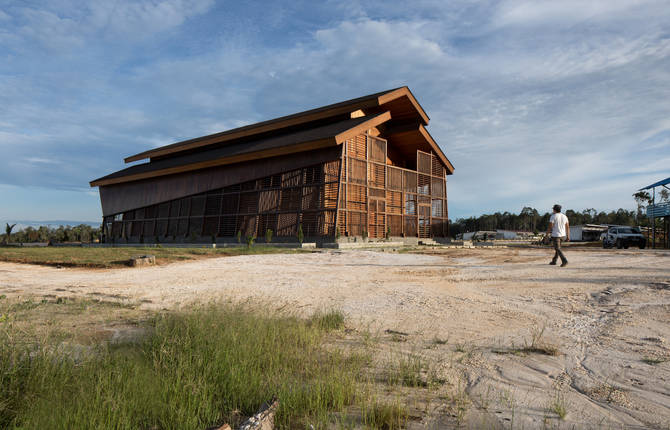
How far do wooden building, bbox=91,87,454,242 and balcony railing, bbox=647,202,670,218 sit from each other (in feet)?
50.8

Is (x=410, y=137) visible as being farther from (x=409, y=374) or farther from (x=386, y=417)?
(x=386, y=417)

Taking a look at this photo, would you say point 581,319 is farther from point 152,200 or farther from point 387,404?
point 152,200

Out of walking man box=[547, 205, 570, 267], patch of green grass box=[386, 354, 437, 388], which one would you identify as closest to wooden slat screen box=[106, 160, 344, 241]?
walking man box=[547, 205, 570, 267]

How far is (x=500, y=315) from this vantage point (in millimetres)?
6016

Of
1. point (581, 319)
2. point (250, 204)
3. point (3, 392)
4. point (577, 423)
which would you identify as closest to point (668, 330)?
point (581, 319)

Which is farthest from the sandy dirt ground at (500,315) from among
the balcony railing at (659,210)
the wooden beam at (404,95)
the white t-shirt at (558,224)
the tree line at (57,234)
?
the tree line at (57,234)

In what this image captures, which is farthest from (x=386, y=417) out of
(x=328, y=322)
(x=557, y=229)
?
(x=557, y=229)

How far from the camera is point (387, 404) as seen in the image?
115 inches

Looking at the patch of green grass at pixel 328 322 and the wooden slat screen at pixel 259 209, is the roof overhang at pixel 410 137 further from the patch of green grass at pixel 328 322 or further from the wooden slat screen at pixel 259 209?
the patch of green grass at pixel 328 322

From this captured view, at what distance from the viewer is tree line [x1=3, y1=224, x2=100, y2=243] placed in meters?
48.2

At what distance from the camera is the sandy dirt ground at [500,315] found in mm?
3025

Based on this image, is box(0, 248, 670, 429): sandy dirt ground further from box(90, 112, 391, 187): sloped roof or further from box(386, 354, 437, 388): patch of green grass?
box(90, 112, 391, 187): sloped roof

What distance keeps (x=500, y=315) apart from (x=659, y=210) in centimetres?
3306

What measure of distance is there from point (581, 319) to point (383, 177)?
24.5 metres
